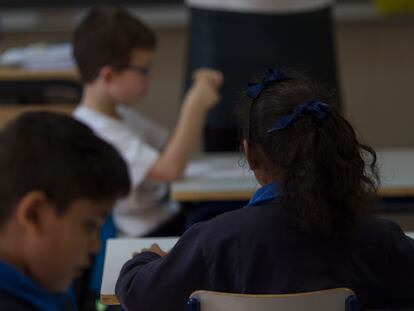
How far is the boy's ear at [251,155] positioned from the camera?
144 cm

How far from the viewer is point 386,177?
90.0 inches

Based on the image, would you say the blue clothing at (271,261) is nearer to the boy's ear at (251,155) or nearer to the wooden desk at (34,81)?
the boy's ear at (251,155)

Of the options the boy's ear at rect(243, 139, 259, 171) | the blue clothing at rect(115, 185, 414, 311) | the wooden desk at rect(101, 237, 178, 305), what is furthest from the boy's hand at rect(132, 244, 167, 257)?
the boy's ear at rect(243, 139, 259, 171)

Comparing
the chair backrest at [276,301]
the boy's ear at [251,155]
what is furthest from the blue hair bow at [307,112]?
the chair backrest at [276,301]

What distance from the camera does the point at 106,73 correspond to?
97.0 inches

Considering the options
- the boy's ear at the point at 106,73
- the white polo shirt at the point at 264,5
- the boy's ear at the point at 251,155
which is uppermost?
the white polo shirt at the point at 264,5

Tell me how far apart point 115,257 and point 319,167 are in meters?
0.59

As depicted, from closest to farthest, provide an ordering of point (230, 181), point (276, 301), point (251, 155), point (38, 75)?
1. point (276, 301)
2. point (251, 155)
3. point (230, 181)
4. point (38, 75)

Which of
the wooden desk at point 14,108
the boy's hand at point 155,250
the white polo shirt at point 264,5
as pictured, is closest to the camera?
the boy's hand at point 155,250

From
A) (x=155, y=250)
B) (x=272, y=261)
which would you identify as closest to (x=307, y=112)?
(x=272, y=261)

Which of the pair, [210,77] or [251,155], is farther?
[210,77]

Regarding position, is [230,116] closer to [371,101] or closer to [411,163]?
[411,163]

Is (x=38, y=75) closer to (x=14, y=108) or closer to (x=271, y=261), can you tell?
(x=14, y=108)

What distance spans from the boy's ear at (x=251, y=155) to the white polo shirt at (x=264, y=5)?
1227 mm
